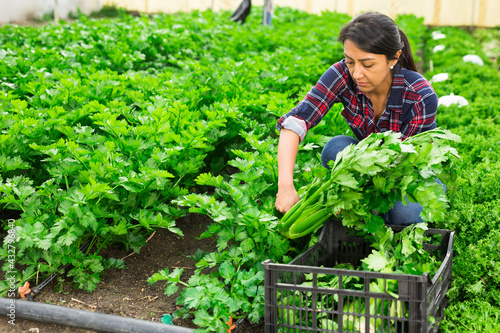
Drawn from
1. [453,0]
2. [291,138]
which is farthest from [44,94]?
[453,0]

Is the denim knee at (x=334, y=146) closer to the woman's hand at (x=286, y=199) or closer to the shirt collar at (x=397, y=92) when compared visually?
the shirt collar at (x=397, y=92)

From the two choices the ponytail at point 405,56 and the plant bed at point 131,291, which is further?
the ponytail at point 405,56

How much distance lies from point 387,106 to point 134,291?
1.72m

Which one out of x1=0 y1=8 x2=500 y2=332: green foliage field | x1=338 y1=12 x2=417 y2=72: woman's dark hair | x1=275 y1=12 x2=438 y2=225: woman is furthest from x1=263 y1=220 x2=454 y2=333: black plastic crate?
x1=338 y1=12 x2=417 y2=72: woman's dark hair

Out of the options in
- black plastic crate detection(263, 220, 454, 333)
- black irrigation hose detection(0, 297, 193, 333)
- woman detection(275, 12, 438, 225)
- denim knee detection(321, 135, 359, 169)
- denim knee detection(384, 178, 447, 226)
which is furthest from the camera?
denim knee detection(321, 135, 359, 169)

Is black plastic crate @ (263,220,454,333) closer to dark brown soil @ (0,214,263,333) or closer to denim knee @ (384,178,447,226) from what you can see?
denim knee @ (384,178,447,226)

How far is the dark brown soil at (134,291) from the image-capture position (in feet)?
8.18

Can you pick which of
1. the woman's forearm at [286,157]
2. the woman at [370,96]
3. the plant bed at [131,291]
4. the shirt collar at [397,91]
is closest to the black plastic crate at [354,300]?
the woman's forearm at [286,157]

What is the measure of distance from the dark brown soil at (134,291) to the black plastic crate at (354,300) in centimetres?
37

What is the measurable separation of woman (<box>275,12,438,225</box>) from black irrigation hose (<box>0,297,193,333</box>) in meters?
0.85

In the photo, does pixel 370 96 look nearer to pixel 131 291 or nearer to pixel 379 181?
pixel 379 181

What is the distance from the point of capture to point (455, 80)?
267 inches

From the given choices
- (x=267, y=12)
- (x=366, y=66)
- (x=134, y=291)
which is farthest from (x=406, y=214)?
(x=267, y=12)

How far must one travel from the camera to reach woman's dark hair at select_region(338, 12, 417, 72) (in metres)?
2.49
